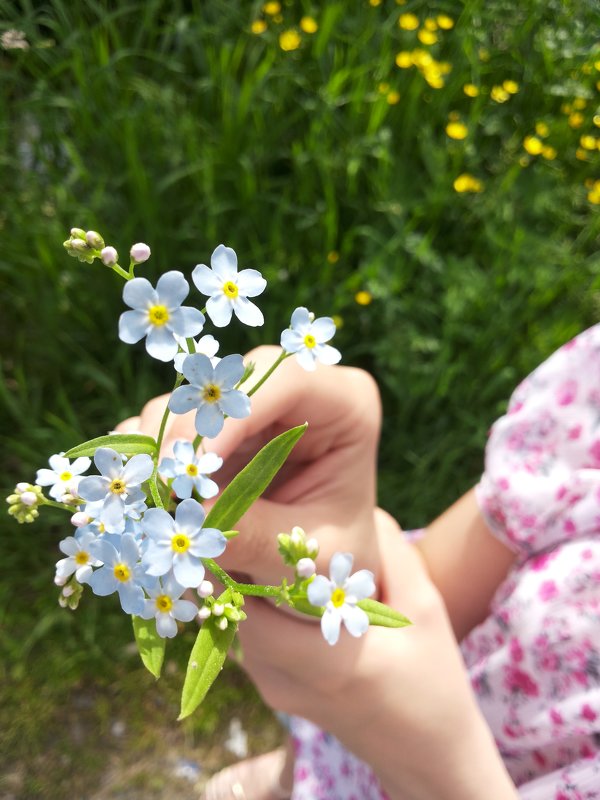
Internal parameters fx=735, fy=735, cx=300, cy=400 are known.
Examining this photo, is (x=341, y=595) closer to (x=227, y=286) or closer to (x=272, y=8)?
(x=227, y=286)

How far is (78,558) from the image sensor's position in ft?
1.80

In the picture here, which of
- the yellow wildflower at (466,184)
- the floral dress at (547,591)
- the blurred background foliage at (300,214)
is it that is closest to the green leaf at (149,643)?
the floral dress at (547,591)

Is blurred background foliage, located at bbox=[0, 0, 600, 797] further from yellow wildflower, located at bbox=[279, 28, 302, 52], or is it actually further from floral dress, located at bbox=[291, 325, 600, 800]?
floral dress, located at bbox=[291, 325, 600, 800]

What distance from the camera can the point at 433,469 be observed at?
5.34ft

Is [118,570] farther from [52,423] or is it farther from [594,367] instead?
[52,423]

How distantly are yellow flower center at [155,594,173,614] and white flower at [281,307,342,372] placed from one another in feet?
0.63

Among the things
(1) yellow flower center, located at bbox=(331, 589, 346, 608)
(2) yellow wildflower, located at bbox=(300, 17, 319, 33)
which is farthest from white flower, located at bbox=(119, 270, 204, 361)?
(2) yellow wildflower, located at bbox=(300, 17, 319, 33)

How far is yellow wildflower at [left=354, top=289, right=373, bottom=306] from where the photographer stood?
1456mm

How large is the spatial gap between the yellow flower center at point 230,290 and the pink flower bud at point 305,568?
0.64 feet

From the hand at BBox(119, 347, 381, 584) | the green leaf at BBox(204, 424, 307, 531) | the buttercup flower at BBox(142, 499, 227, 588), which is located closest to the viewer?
the buttercup flower at BBox(142, 499, 227, 588)

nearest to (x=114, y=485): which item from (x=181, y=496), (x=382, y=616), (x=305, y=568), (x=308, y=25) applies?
(x=181, y=496)

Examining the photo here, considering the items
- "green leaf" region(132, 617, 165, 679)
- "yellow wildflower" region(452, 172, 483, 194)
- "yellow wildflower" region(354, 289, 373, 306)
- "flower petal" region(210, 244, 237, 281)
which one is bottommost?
"yellow wildflower" region(354, 289, 373, 306)

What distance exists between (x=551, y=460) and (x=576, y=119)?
0.73 m

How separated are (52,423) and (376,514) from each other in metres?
0.74
